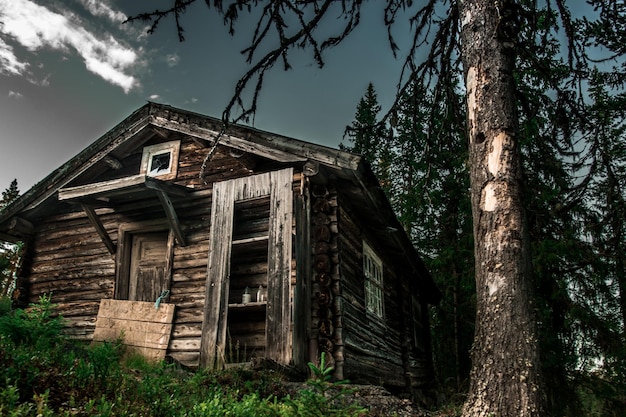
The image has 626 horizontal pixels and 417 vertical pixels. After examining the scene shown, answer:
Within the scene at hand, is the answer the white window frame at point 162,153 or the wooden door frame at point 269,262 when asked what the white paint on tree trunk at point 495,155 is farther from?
the white window frame at point 162,153

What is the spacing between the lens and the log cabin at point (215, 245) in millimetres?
7809

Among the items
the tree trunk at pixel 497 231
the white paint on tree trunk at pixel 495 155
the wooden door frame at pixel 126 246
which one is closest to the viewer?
the tree trunk at pixel 497 231

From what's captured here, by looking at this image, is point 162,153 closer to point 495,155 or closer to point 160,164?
point 160,164

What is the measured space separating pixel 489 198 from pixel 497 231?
369 mm

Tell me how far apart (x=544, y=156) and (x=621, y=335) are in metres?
8.16

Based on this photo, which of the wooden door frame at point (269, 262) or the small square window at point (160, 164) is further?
the small square window at point (160, 164)

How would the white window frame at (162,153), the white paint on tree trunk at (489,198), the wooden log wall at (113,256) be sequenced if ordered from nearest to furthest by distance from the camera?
1. the white paint on tree trunk at (489,198)
2. the wooden log wall at (113,256)
3. the white window frame at (162,153)

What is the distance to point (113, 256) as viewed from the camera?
9.98 metres

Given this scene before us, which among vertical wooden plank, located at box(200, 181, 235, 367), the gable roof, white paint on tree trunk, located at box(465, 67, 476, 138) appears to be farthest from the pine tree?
white paint on tree trunk, located at box(465, 67, 476, 138)

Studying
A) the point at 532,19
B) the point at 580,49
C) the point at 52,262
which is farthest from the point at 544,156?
the point at 52,262

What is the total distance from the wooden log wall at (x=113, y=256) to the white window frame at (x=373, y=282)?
2990 mm

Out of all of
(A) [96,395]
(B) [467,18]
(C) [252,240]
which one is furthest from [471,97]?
(A) [96,395]

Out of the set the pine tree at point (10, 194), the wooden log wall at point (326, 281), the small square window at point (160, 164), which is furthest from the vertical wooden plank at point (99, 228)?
the pine tree at point (10, 194)

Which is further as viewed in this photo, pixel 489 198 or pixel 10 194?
pixel 10 194
